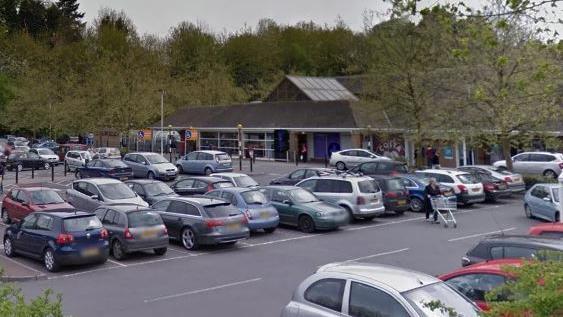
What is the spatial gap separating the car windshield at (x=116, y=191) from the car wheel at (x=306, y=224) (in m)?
6.17

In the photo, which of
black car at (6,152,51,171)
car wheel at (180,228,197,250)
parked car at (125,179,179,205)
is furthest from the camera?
black car at (6,152,51,171)

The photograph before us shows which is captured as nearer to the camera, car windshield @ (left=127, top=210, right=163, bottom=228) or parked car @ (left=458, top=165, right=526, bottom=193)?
car windshield @ (left=127, top=210, right=163, bottom=228)

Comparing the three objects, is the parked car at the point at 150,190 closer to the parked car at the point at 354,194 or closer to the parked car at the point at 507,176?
the parked car at the point at 354,194

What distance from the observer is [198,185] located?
25266mm

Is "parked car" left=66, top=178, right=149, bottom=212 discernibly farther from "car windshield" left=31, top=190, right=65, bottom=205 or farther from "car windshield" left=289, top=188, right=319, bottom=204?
"car windshield" left=289, top=188, right=319, bottom=204

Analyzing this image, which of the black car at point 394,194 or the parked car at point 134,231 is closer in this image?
the parked car at point 134,231

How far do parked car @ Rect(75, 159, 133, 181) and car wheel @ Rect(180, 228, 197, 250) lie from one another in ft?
51.2

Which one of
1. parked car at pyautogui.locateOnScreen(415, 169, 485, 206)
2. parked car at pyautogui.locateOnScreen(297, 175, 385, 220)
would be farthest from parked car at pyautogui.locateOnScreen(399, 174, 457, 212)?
parked car at pyautogui.locateOnScreen(297, 175, 385, 220)

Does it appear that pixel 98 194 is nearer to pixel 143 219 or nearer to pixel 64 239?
pixel 143 219

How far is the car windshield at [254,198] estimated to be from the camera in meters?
20.6

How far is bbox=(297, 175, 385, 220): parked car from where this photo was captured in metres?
22.3

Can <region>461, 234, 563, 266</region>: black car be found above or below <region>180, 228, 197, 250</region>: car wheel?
above

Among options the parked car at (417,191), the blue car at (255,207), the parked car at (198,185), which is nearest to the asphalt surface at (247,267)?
the blue car at (255,207)

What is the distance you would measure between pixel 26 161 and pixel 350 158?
2261 cm
